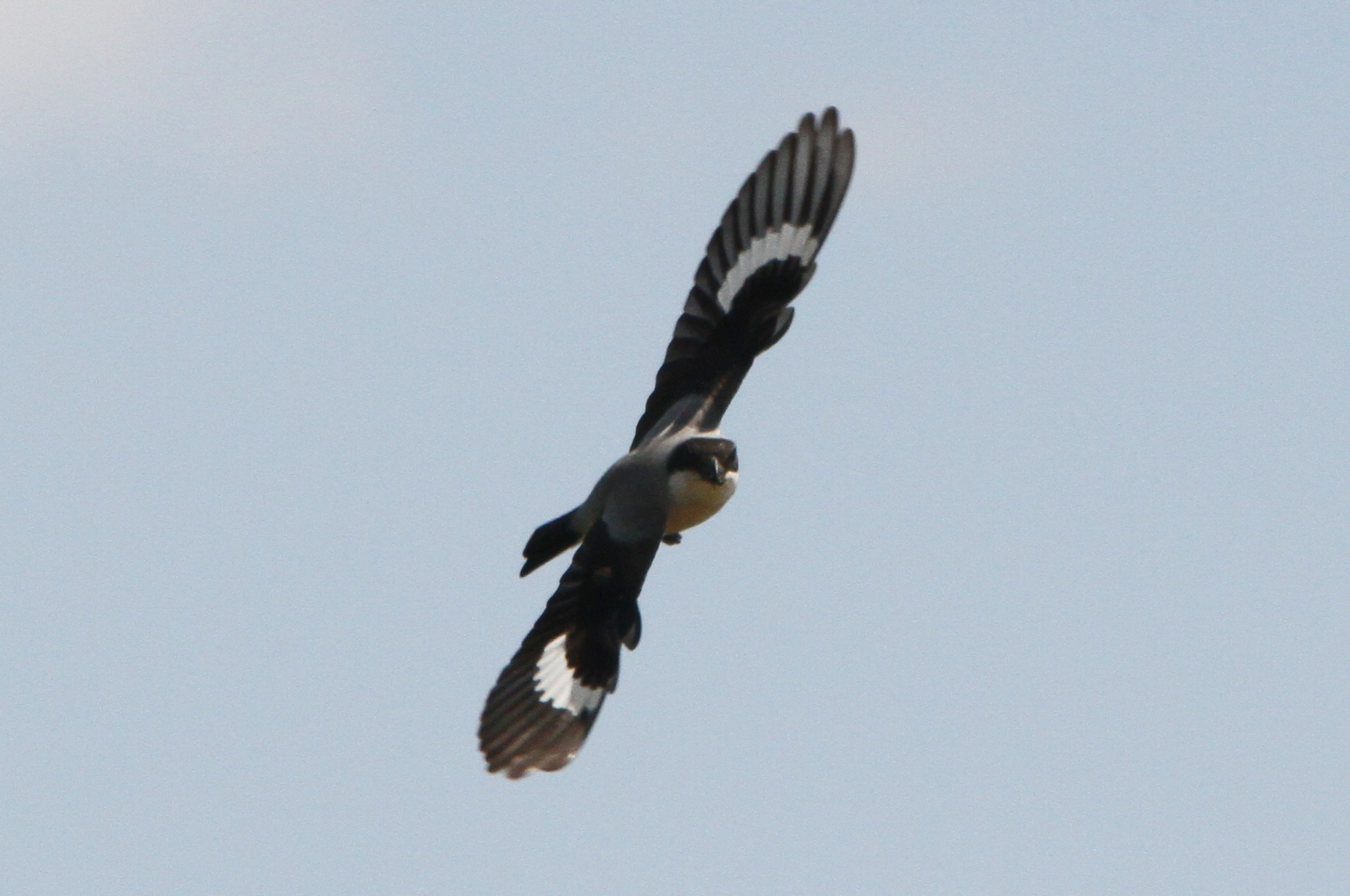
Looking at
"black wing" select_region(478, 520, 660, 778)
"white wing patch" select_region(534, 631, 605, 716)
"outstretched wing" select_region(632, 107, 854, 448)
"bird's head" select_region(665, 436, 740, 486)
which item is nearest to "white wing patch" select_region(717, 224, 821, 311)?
"outstretched wing" select_region(632, 107, 854, 448)

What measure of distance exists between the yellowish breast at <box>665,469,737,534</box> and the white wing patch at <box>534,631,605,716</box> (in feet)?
2.50

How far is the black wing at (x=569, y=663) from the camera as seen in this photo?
9336mm

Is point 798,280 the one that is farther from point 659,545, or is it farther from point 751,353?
point 659,545

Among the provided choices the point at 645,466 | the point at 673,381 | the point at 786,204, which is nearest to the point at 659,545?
the point at 645,466

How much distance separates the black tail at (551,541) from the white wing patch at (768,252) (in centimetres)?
147

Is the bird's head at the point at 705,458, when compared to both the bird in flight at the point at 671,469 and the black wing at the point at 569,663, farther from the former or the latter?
the black wing at the point at 569,663

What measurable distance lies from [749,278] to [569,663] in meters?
2.27

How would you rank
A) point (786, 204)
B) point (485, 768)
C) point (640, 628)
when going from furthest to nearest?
point (786, 204), point (640, 628), point (485, 768)

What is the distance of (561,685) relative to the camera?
9.62 metres

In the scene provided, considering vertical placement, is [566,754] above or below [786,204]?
below

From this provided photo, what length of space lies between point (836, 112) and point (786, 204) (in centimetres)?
55

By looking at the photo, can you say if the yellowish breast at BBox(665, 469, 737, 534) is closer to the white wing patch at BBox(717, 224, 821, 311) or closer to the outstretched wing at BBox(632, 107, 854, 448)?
the outstretched wing at BBox(632, 107, 854, 448)

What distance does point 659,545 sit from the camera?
10.1 metres

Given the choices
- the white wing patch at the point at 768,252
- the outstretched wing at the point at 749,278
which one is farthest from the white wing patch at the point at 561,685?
the white wing patch at the point at 768,252
